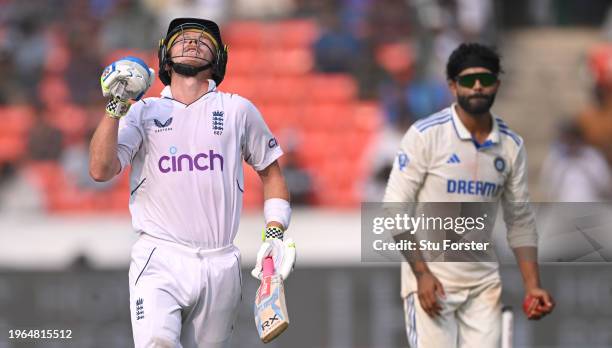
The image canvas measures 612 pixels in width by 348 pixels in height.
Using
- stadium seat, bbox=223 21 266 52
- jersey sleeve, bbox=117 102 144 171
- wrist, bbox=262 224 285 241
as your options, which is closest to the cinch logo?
wrist, bbox=262 224 285 241

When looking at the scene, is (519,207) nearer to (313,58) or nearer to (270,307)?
(270,307)

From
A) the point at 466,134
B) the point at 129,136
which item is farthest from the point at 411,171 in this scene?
the point at 129,136

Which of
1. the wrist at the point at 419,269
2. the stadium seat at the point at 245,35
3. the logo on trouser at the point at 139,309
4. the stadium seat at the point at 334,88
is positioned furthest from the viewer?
the stadium seat at the point at 245,35

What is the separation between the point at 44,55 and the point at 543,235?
7074 mm

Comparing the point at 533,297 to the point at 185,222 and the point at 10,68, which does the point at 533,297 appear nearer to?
the point at 185,222

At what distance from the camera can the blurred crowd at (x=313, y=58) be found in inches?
555

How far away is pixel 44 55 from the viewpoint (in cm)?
1584

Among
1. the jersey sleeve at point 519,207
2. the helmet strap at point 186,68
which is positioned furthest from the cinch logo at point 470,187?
the helmet strap at point 186,68

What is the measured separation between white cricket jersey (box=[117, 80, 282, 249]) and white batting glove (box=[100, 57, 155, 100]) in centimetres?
29

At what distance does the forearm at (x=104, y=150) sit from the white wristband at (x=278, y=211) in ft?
2.81

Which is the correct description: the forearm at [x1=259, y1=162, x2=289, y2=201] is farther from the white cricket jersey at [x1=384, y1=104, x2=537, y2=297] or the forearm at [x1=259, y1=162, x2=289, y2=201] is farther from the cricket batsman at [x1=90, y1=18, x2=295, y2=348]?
the white cricket jersey at [x1=384, y1=104, x2=537, y2=297]

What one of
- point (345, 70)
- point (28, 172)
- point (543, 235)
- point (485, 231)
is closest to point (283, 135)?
point (345, 70)

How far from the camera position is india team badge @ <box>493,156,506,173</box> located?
7.23 metres

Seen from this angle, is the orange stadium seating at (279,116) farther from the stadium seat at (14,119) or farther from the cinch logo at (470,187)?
the cinch logo at (470,187)
